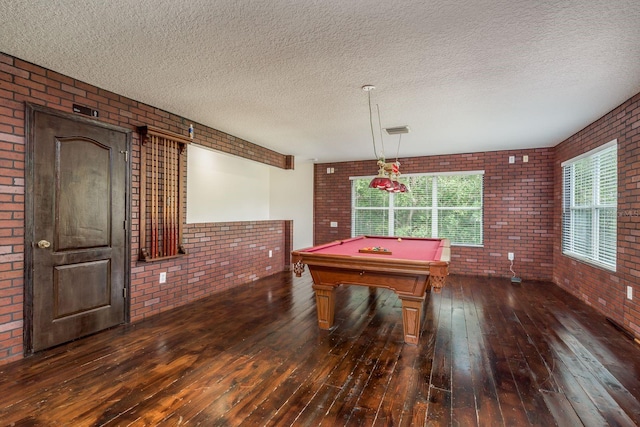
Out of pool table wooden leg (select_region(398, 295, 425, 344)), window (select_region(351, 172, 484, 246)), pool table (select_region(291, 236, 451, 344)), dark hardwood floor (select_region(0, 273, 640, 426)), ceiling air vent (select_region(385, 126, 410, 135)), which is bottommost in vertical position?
dark hardwood floor (select_region(0, 273, 640, 426))

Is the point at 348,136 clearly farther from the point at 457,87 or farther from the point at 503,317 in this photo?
the point at 503,317

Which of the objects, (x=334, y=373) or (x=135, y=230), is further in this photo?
(x=135, y=230)

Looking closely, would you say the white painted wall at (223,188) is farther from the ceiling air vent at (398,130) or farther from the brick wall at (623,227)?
the brick wall at (623,227)

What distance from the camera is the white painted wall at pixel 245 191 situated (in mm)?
5133

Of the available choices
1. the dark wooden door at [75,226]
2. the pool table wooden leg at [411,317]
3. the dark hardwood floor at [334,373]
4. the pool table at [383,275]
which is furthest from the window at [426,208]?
the dark wooden door at [75,226]

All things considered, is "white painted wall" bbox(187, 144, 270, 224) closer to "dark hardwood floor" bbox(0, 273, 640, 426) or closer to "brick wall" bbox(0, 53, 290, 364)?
"brick wall" bbox(0, 53, 290, 364)

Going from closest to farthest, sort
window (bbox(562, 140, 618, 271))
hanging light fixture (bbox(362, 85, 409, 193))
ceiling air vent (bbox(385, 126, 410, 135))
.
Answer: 1. hanging light fixture (bbox(362, 85, 409, 193))
2. window (bbox(562, 140, 618, 271))
3. ceiling air vent (bbox(385, 126, 410, 135))

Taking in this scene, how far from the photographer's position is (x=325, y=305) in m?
3.19

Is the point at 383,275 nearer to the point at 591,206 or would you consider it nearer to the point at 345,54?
the point at 345,54

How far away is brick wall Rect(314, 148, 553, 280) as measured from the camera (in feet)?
18.1

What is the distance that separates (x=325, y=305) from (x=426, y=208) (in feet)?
13.0

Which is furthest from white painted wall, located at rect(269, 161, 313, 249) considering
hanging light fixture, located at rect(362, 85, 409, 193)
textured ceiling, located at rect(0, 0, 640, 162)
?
textured ceiling, located at rect(0, 0, 640, 162)

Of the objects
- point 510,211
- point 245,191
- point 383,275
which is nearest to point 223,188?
point 245,191

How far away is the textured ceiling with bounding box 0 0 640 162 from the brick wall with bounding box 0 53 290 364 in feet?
0.64
